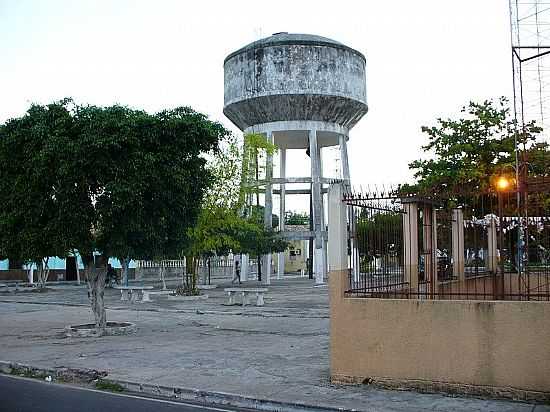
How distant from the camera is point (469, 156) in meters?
31.5

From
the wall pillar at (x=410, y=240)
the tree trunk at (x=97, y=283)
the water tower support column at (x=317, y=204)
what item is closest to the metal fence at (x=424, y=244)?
the wall pillar at (x=410, y=240)

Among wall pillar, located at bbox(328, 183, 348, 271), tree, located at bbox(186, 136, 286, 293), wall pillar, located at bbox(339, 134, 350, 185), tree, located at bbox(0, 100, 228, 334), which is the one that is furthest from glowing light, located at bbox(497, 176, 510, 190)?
wall pillar, located at bbox(339, 134, 350, 185)

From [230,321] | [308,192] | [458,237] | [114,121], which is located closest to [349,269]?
[458,237]

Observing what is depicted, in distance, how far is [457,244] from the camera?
53.0 feet

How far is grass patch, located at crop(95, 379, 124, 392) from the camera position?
10.5 m

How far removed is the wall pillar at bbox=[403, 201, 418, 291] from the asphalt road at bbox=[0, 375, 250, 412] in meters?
4.51

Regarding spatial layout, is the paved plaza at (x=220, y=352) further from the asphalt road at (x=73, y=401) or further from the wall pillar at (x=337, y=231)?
the wall pillar at (x=337, y=231)

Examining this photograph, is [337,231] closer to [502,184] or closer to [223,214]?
[502,184]

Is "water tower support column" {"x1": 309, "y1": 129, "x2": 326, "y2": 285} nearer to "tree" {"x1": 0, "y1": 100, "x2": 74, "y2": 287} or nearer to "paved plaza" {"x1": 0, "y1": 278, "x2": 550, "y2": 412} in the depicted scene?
"paved plaza" {"x1": 0, "y1": 278, "x2": 550, "y2": 412}

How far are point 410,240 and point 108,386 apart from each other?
588 centimetres

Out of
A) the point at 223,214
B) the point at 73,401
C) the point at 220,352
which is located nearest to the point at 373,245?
the point at 220,352

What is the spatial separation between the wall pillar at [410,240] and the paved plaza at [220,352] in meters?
2.34

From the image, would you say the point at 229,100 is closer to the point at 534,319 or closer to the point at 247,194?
the point at 247,194

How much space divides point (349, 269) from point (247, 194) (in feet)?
83.2
